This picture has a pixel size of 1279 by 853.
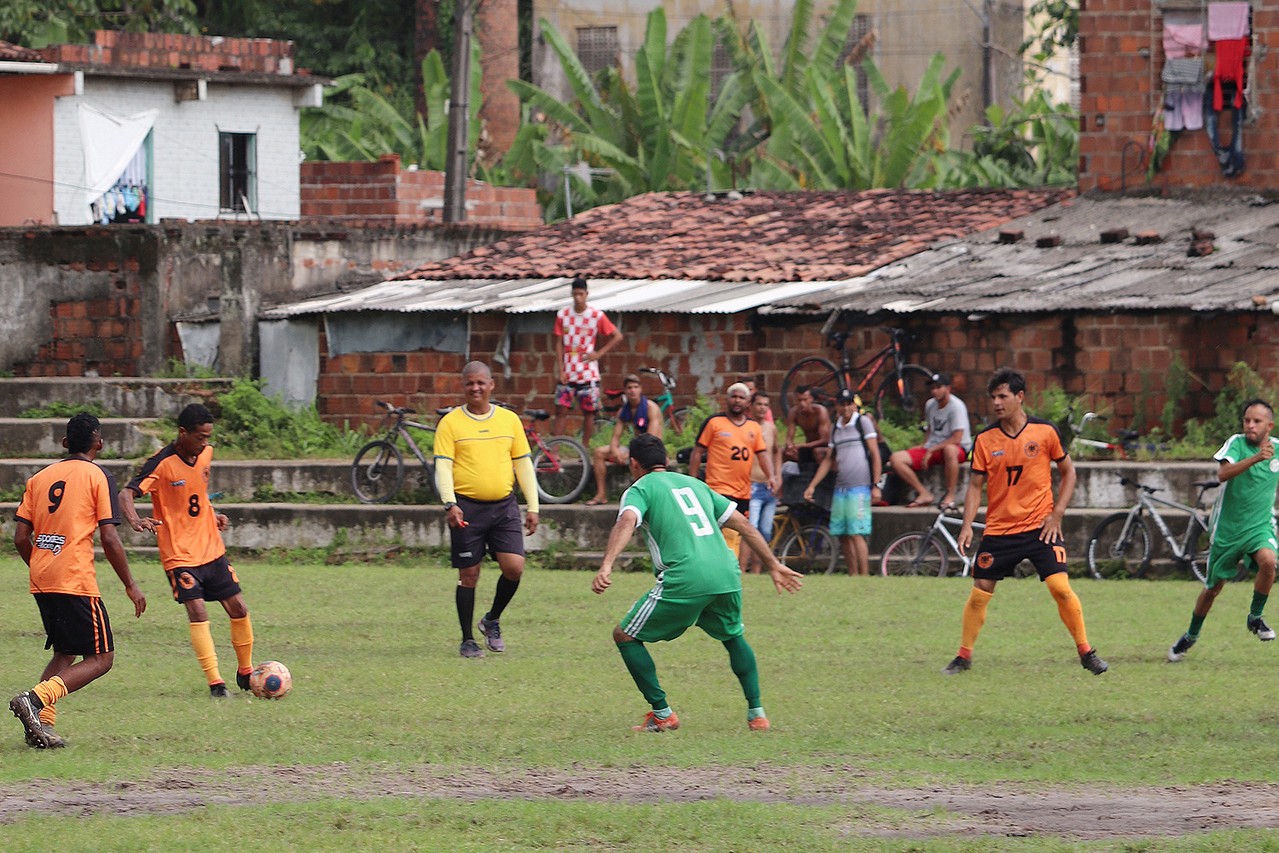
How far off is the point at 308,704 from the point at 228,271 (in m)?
15.7

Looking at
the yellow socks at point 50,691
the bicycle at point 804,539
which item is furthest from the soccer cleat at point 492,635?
the bicycle at point 804,539

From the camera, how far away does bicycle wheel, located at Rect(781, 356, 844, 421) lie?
2258 centimetres

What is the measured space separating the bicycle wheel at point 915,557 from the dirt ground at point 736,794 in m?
10.3

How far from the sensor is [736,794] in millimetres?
8273

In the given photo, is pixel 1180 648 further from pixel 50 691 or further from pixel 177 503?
pixel 50 691

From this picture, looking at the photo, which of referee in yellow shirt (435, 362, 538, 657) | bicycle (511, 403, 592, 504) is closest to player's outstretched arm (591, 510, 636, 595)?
referee in yellow shirt (435, 362, 538, 657)

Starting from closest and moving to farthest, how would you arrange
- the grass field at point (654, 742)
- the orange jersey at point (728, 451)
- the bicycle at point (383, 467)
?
1. the grass field at point (654, 742)
2. the orange jersey at point (728, 451)
3. the bicycle at point (383, 467)

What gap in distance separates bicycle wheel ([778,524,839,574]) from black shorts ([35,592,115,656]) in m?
10.4

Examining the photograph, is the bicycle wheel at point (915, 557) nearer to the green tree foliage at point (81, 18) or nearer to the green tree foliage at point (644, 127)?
the green tree foliage at point (644, 127)

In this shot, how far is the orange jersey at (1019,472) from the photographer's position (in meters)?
11.8

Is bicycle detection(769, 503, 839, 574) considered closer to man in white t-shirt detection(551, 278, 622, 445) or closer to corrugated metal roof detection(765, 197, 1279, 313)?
man in white t-shirt detection(551, 278, 622, 445)

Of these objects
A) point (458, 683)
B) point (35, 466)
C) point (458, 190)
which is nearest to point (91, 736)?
point (458, 683)

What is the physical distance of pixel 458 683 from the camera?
1184 cm

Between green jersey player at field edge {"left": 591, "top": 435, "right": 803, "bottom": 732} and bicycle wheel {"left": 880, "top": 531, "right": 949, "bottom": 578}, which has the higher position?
green jersey player at field edge {"left": 591, "top": 435, "right": 803, "bottom": 732}
